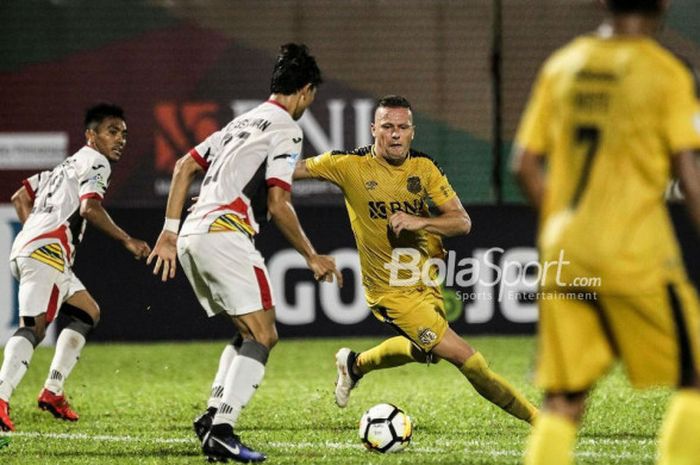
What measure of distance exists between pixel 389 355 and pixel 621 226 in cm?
397

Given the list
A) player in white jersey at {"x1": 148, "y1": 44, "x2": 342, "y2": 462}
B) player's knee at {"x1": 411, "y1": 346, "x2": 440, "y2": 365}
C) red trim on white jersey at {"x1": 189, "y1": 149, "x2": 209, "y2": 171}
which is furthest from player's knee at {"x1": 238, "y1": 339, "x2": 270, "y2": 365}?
player's knee at {"x1": 411, "y1": 346, "x2": 440, "y2": 365}

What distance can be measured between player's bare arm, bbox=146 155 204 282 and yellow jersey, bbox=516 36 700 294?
8.90 ft

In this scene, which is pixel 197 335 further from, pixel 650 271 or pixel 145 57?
pixel 650 271

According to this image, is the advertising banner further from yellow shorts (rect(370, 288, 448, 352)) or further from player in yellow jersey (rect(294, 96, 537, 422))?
yellow shorts (rect(370, 288, 448, 352))

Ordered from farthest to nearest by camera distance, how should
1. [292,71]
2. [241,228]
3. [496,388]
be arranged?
[496,388], [292,71], [241,228]

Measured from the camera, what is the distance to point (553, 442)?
407 cm

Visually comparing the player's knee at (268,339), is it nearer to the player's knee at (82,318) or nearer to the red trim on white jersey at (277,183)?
the red trim on white jersey at (277,183)

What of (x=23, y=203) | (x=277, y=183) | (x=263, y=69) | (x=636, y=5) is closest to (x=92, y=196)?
(x=23, y=203)

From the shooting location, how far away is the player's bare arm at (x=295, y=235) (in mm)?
6098

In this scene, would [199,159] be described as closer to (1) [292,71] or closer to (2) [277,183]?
(2) [277,183]

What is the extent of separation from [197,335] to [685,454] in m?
9.22

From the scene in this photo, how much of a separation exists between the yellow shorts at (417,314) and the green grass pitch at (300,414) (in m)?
0.55

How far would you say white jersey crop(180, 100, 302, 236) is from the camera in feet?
20.9

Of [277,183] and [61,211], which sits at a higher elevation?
[277,183]
